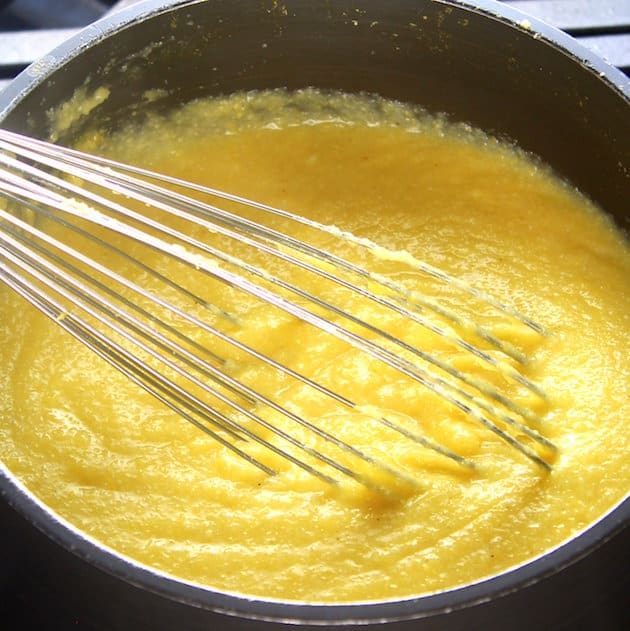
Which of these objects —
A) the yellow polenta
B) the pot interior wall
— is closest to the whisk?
the yellow polenta

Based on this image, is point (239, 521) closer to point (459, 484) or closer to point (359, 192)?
point (459, 484)

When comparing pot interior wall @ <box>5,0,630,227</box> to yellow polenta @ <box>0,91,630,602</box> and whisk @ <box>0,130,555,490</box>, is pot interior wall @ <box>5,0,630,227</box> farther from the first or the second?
whisk @ <box>0,130,555,490</box>

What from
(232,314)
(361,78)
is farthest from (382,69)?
(232,314)

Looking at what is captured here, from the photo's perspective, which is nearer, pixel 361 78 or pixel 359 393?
pixel 359 393

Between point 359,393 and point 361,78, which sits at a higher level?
point 361,78

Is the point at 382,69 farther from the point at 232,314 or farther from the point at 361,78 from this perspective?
the point at 232,314

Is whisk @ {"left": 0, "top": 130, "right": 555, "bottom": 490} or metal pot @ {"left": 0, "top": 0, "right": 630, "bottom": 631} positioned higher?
metal pot @ {"left": 0, "top": 0, "right": 630, "bottom": 631}

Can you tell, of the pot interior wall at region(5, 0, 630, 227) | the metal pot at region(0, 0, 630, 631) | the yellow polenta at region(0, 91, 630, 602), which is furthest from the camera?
the pot interior wall at region(5, 0, 630, 227)
